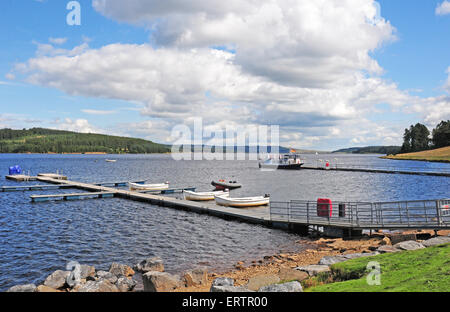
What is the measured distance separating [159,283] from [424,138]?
185 m

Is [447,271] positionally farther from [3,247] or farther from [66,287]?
[3,247]

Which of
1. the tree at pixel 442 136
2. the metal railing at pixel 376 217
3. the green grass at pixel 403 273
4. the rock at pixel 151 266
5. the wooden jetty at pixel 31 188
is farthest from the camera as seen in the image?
the tree at pixel 442 136

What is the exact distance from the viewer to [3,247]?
21.5m

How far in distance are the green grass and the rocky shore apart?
1168 mm

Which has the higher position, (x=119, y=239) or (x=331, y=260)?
(x=331, y=260)

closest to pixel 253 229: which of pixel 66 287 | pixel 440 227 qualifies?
pixel 440 227

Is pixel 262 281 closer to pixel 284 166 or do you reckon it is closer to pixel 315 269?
pixel 315 269

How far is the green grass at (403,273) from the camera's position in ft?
28.0

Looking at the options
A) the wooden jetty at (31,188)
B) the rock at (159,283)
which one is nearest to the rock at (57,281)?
the rock at (159,283)

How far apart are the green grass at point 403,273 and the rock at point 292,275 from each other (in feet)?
3.78

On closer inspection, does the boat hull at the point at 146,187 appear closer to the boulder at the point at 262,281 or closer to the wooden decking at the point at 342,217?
the wooden decking at the point at 342,217

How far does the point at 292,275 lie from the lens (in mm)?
12977

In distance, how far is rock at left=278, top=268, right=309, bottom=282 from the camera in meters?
12.7

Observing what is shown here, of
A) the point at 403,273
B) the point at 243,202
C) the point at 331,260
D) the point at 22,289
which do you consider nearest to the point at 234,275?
the point at 331,260
